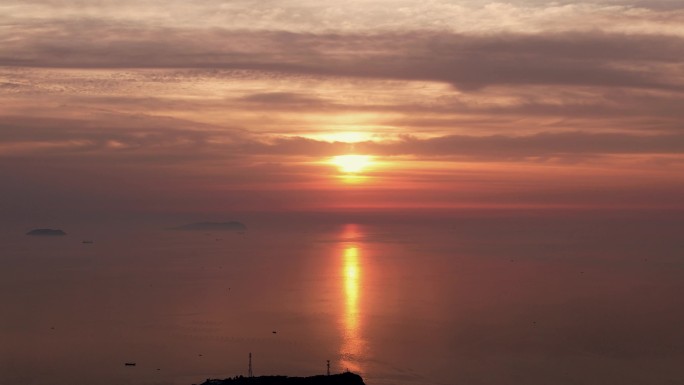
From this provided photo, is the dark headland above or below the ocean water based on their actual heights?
above

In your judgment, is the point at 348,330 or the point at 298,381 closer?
the point at 298,381

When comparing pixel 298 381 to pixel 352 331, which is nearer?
pixel 298 381

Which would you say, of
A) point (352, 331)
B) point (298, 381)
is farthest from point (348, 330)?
point (298, 381)

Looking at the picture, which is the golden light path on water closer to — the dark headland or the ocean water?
the ocean water

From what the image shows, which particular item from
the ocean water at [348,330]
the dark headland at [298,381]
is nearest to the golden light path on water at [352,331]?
the ocean water at [348,330]

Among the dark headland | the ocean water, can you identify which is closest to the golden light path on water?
the ocean water

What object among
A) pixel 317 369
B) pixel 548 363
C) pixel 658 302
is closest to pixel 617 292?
pixel 658 302

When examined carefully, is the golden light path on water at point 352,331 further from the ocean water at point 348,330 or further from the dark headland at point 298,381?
the dark headland at point 298,381

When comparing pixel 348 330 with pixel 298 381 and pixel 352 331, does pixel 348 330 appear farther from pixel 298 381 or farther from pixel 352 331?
pixel 298 381

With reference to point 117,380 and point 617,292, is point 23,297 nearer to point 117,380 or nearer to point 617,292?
point 117,380

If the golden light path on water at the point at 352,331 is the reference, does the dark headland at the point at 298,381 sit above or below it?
above

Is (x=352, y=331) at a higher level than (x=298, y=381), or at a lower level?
lower
